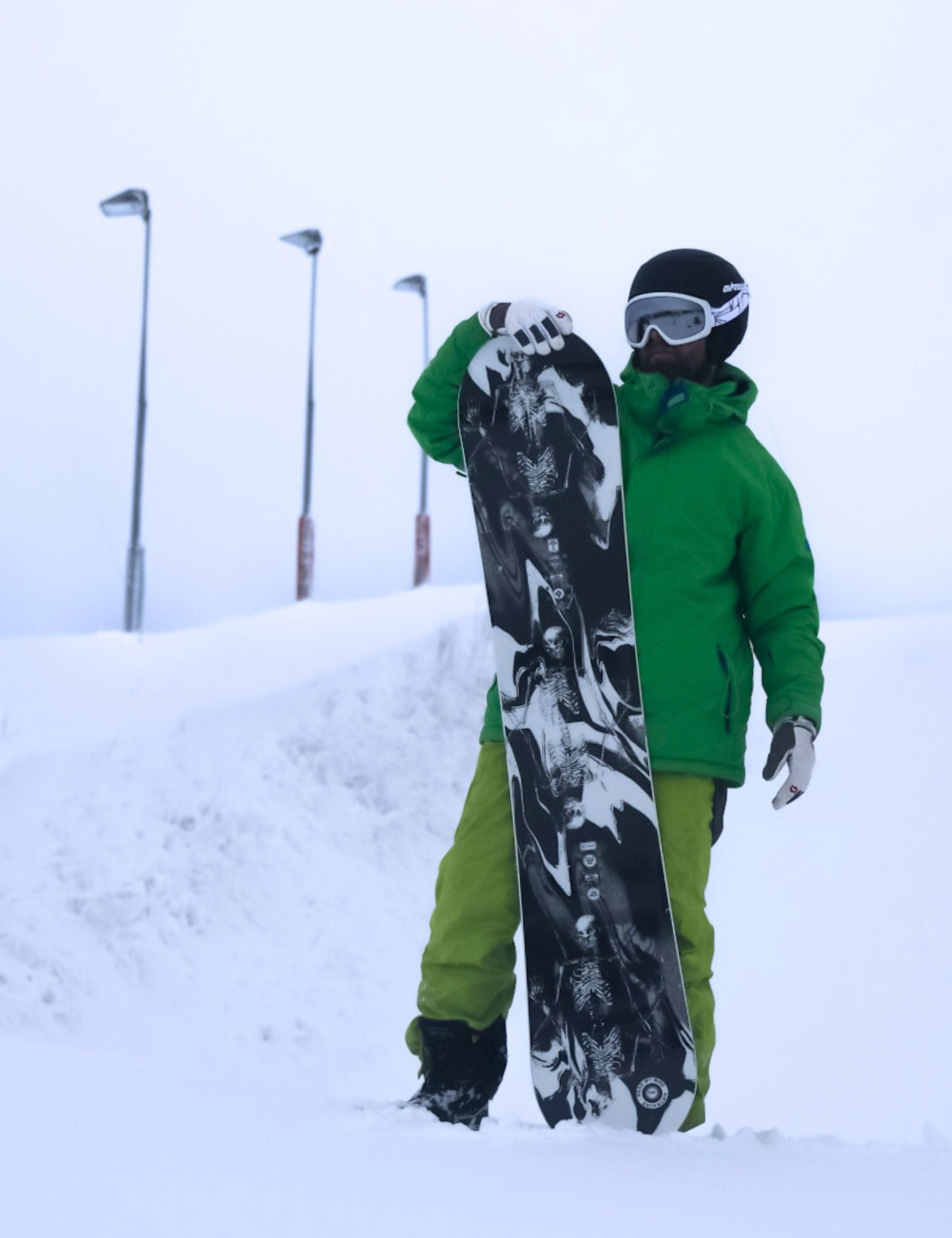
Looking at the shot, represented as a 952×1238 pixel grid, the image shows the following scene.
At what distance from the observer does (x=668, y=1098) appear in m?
2.46

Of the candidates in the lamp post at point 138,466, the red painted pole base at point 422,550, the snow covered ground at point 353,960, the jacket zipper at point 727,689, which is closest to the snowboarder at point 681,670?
the jacket zipper at point 727,689

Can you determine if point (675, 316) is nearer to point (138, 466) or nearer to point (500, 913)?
Answer: point (500, 913)

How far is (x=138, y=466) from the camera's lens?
573 inches

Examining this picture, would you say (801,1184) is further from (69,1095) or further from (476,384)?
(476,384)

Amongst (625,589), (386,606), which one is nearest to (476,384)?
(625,589)

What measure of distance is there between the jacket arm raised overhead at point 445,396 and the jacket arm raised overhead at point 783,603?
652 mm

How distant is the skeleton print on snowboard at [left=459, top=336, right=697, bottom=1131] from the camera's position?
2.51 meters

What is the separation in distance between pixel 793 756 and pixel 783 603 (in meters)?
0.30

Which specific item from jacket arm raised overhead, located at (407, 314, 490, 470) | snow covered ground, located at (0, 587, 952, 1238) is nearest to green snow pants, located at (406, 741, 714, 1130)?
snow covered ground, located at (0, 587, 952, 1238)

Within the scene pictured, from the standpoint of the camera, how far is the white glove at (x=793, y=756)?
2.55 metres

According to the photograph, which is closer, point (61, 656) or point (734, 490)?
point (734, 490)

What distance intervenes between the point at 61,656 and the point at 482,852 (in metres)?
8.87

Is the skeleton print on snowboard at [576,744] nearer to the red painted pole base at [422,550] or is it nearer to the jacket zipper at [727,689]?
the jacket zipper at [727,689]

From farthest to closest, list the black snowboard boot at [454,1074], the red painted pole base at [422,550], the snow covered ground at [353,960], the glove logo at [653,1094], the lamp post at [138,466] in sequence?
the red painted pole base at [422,550] → the lamp post at [138,466] → the black snowboard boot at [454,1074] → the glove logo at [653,1094] → the snow covered ground at [353,960]
